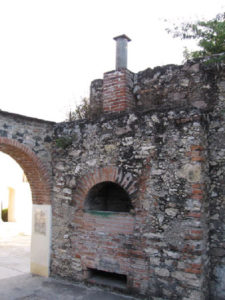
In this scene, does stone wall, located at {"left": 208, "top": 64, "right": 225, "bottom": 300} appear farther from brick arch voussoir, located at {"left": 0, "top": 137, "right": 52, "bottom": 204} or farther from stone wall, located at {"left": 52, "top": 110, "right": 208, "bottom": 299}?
brick arch voussoir, located at {"left": 0, "top": 137, "right": 52, "bottom": 204}

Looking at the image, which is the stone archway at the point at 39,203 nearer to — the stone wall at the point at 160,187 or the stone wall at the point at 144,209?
the stone wall at the point at 144,209

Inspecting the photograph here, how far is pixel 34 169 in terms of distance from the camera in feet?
18.5

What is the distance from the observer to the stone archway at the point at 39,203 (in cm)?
552

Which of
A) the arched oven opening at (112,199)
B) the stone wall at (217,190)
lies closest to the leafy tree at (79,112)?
the arched oven opening at (112,199)

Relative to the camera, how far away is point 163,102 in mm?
4863

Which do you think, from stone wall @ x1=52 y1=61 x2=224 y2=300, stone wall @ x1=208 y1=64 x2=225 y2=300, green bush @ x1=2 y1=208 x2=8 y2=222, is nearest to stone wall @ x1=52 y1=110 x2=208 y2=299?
stone wall @ x1=52 y1=61 x2=224 y2=300

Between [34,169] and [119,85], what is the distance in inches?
87.6

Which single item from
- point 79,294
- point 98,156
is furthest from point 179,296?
point 98,156

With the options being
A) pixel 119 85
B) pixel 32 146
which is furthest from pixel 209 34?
pixel 32 146

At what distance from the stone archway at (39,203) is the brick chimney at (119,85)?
5.41 ft

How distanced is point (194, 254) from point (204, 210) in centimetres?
59

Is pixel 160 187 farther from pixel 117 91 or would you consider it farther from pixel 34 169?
pixel 34 169

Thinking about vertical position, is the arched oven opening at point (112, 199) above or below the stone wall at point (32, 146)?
below

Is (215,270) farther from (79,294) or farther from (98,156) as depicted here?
(98,156)
